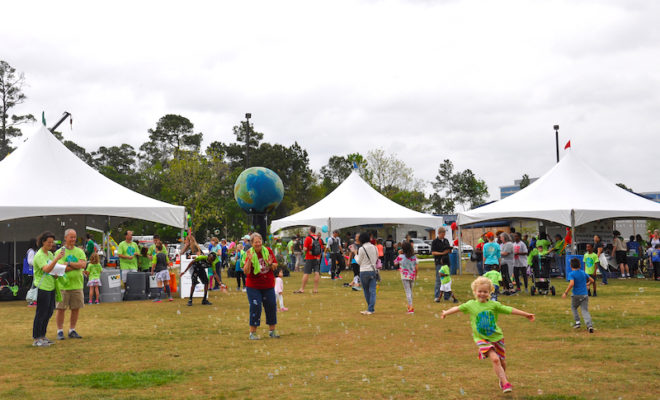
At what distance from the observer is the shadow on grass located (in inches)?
253

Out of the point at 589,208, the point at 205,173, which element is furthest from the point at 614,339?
the point at 205,173

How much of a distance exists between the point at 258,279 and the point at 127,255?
8.29 metres

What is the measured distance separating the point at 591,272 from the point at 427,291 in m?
4.54

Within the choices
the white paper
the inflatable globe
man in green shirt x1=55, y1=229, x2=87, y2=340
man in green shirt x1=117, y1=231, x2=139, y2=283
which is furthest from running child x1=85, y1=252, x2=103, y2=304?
the inflatable globe

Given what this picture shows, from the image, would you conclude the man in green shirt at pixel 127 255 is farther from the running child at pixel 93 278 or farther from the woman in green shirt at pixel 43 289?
the woman in green shirt at pixel 43 289

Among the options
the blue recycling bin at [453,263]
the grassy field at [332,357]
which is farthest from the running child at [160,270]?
the blue recycling bin at [453,263]

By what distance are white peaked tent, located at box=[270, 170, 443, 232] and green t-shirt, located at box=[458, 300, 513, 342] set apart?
2131 centimetres

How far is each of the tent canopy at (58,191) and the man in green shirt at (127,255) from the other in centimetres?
98

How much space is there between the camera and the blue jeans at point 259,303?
935 cm

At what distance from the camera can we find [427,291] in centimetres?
1734

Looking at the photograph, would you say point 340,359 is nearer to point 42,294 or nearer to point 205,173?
point 42,294

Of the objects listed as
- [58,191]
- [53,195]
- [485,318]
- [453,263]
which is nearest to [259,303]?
[485,318]

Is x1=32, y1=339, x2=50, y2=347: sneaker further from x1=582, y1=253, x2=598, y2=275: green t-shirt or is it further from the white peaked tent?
the white peaked tent

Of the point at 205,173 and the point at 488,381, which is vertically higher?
the point at 205,173
